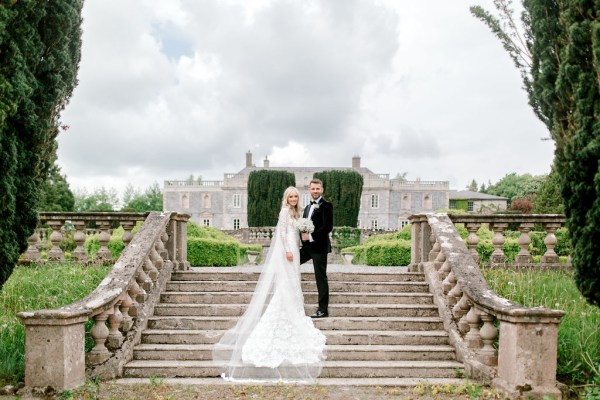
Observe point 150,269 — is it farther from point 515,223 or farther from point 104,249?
point 515,223

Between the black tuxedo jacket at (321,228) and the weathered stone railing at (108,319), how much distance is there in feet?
6.92

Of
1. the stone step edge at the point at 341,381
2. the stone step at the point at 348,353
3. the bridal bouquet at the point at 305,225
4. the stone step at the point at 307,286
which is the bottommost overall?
the stone step edge at the point at 341,381

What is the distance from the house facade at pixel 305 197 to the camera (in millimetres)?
57031

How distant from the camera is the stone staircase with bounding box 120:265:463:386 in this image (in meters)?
5.38

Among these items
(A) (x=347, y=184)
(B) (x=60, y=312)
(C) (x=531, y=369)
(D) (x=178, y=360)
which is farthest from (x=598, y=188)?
(A) (x=347, y=184)

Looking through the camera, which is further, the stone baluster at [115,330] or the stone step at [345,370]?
the stone baluster at [115,330]

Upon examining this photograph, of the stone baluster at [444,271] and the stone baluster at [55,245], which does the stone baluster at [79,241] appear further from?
the stone baluster at [444,271]

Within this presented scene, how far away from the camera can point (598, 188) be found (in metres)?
4.58

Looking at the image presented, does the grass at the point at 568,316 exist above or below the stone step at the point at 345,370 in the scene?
above

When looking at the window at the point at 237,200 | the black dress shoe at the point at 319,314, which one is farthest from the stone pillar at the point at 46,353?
the window at the point at 237,200

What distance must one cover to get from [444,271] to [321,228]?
182cm

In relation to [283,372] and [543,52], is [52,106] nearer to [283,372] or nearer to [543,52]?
[283,372]

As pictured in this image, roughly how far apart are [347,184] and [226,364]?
3272 centimetres

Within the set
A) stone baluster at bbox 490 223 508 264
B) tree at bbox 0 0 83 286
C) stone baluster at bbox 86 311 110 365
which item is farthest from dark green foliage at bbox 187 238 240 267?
stone baluster at bbox 490 223 508 264
